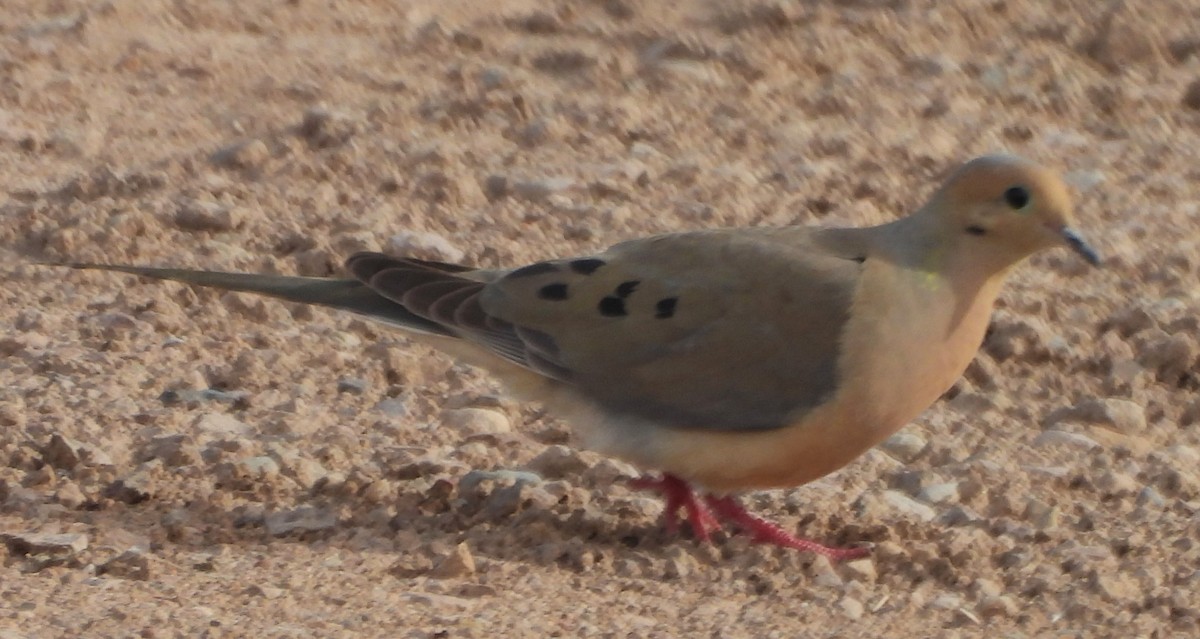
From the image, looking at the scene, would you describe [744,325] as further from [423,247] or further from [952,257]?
[423,247]

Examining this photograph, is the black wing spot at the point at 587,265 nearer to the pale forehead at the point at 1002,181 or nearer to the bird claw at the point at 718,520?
the bird claw at the point at 718,520

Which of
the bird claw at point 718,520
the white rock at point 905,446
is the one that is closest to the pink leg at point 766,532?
the bird claw at point 718,520

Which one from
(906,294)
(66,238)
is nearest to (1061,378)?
(906,294)

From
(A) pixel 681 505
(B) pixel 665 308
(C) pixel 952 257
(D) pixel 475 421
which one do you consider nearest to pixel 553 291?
(B) pixel 665 308

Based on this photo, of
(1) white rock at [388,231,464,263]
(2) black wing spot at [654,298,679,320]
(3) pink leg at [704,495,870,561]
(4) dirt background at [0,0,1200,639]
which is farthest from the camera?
(1) white rock at [388,231,464,263]

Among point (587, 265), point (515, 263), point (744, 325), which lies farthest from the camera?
point (515, 263)

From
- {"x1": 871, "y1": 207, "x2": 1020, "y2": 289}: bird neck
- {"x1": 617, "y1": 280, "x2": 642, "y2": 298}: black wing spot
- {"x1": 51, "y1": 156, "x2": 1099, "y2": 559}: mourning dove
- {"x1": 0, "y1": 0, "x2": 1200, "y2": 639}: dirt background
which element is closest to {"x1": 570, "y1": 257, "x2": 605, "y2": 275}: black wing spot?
{"x1": 51, "y1": 156, "x2": 1099, "y2": 559}: mourning dove

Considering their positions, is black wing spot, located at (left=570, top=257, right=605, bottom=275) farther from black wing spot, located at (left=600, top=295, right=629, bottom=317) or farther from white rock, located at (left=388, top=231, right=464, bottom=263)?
white rock, located at (left=388, top=231, right=464, bottom=263)
